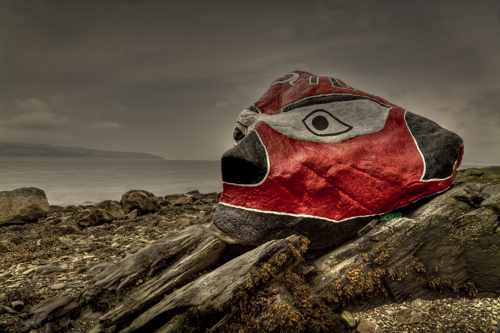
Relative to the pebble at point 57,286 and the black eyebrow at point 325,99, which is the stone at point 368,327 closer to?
the black eyebrow at point 325,99

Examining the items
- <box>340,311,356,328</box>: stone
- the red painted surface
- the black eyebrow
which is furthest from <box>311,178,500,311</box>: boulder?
the black eyebrow

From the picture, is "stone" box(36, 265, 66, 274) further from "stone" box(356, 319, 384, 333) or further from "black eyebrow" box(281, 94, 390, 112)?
"black eyebrow" box(281, 94, 390, 112)

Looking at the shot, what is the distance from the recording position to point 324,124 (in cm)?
693

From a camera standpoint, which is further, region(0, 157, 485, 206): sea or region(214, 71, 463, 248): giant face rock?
region(0, 157, 485, 206): sea

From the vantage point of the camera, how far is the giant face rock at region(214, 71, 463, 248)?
241 inches

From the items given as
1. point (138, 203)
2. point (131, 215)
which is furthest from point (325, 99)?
point (138, 203)

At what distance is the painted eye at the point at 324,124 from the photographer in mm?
6770

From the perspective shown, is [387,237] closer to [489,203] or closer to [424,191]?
[424,191]

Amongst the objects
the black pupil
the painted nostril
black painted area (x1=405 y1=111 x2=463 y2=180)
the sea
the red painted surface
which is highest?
the black pupil

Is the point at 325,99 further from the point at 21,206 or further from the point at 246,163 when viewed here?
the point at 21,206

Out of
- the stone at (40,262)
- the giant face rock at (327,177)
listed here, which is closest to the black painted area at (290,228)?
the giant face rock at (327,177)

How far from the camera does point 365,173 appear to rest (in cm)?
621

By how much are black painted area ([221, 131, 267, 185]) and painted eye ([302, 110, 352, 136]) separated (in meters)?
1.50

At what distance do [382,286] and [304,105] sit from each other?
4791mm
